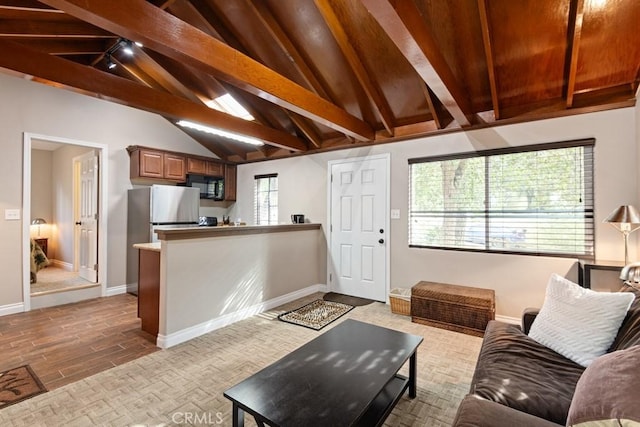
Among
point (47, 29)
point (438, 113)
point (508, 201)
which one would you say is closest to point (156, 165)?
point (47, 29)

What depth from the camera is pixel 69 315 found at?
12.6ft

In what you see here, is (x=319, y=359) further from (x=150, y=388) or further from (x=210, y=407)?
(x=150, y=388)

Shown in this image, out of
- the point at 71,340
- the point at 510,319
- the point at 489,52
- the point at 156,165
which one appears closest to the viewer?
the point at 489,52

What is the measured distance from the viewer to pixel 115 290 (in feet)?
15.8

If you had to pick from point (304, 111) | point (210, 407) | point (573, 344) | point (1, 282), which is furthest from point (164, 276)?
point (573, 344)

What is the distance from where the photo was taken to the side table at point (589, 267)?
2.79 m

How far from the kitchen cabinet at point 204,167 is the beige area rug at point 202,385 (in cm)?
338

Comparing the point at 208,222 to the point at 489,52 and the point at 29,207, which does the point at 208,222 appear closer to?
the point at 29,207

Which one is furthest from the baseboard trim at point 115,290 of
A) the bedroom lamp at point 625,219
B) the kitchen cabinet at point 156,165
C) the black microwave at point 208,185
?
the bedroom lamp at point 625,219

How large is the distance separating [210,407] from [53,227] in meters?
6.72

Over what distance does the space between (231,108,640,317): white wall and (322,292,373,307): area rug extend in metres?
0.53

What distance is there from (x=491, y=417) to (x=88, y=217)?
Answer: 5.94m

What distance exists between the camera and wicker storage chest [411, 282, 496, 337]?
128 inches

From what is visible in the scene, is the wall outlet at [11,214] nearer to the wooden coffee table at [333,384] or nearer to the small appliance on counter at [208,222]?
the small appliance on counter at [208,222]
